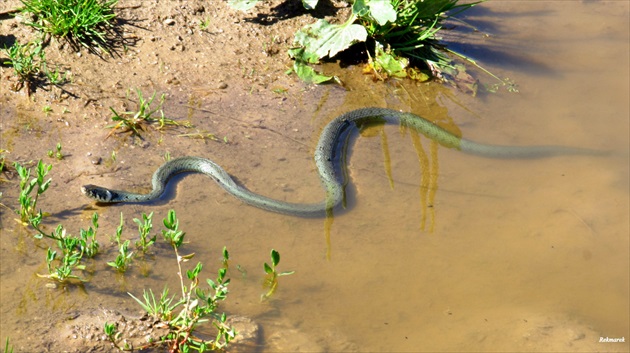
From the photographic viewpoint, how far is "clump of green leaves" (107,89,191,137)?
21.9 feet

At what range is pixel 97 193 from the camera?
228 inches

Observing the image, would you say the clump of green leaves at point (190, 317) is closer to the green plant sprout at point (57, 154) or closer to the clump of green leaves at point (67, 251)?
the clump of green leaves at point (67, 251)

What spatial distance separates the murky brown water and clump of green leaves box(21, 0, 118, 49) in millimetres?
1962

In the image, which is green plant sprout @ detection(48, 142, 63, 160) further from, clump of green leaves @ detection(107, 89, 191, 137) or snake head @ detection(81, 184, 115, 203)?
snake head @ detection(81, 184, 115, 203)

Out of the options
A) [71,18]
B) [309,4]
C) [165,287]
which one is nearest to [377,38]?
[309,4]

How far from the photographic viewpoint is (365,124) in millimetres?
7605

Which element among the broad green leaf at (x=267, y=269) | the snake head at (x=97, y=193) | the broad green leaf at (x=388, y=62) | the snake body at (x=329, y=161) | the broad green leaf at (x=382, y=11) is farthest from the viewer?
the broad green leaf at (x=388, y=62)

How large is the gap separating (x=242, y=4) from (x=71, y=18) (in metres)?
1.95

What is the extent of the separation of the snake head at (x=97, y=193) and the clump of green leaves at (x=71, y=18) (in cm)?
220

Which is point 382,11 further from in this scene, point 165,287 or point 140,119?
point 165,287

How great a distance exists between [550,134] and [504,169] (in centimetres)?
95

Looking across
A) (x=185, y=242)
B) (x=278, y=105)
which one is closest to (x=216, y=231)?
(x=185, y=242)

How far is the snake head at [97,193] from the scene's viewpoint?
5773mm

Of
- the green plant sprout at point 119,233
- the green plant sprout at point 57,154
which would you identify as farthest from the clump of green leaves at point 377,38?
the green plant sprout at point 119,233
